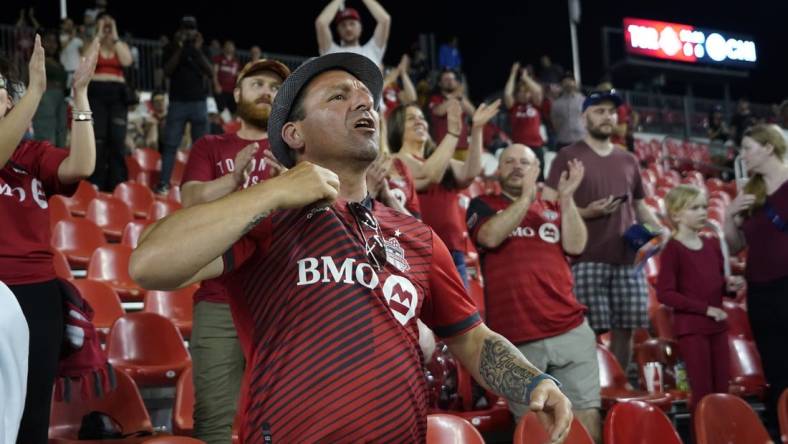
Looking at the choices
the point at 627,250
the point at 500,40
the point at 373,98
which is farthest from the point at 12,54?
the point at 500,40

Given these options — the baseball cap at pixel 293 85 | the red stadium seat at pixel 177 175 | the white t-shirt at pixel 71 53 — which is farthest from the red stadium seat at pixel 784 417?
the white t-shirt at pixel 71 53

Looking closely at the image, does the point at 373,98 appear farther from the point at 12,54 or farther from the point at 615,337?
the point at 12,54

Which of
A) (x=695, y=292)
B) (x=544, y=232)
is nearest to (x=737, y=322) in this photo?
(x=695, y=292)

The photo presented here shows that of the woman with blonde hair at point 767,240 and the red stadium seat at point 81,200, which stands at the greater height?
the red stadium seat at point 81,200

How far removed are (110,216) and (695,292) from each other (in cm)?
475

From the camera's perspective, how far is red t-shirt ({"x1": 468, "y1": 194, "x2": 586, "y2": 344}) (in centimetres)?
405

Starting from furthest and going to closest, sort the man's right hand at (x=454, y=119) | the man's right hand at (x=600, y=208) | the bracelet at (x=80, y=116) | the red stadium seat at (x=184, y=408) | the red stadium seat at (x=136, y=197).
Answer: the red stadium seat at (x=136, y=197)
the man's right hand at (x=600, y=208)
the man's right hand at (x=454, y=119)
the red stadium seat at (x=184, y=408)
the bracelet at (x=80, y=116)

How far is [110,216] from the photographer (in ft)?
23.8

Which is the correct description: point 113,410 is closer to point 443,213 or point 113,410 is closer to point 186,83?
point 443,213

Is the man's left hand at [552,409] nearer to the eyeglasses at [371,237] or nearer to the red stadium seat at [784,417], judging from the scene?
the eyeglasses at [371,237]

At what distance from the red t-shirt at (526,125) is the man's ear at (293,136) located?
8.65m

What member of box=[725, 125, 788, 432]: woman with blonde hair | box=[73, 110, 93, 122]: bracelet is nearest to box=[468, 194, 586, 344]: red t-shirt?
box=[725, 125, 788, 432]: woman with blonde hair

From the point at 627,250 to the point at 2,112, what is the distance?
11.5ft

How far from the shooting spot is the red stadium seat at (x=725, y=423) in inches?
136
